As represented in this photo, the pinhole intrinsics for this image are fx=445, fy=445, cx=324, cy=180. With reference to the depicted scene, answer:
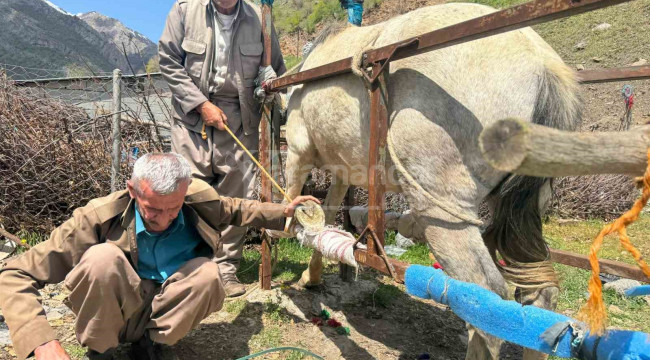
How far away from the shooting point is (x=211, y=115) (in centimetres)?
337

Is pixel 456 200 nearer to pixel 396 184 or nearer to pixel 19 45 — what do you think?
pixel 396 184

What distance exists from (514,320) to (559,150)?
65cm

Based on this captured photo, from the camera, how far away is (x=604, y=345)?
1.03 meters

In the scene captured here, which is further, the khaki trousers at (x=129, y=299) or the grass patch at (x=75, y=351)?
the grass patch at (x=75, y=351)

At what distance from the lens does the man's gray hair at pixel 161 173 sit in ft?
6.56

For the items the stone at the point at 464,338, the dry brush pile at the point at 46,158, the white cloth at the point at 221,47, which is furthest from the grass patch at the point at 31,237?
the stone at the point at 464,338

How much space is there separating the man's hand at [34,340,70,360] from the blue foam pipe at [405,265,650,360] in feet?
4.72

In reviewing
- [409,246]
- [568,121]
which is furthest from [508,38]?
[409,246]

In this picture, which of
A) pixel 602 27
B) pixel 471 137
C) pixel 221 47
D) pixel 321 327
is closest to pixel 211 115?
pixel 221 47

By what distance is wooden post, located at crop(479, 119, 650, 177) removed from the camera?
797mm

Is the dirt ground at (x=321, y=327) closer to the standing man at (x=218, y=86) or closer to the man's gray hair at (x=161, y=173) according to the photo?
the standing man at (x=218, y=86)

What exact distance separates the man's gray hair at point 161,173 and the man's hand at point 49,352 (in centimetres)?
72

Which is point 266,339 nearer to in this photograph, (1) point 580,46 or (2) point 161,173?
(2) point 161,173

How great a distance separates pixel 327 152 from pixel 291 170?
0.55m
